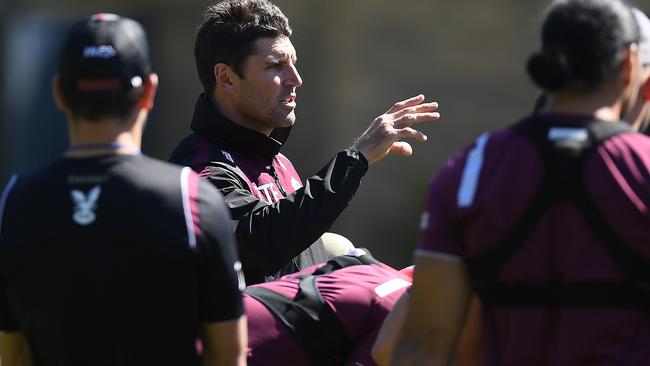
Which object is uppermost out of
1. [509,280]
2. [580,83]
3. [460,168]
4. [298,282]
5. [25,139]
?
[580,83]

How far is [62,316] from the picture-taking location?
9.56 feet

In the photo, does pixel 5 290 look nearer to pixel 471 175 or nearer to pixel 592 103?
pixel 471 175

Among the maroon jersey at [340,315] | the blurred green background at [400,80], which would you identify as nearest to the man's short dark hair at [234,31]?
the maroon jersey at [340,315]

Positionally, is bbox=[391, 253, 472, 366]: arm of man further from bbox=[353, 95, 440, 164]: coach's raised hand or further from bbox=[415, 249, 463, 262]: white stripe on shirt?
bbox=[353, 95, 440, 164]: coach's raised hand

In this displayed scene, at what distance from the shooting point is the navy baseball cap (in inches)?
116

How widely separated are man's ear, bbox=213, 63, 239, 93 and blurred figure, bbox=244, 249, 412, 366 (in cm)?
134

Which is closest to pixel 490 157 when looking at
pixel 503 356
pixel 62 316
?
pixel 503 356

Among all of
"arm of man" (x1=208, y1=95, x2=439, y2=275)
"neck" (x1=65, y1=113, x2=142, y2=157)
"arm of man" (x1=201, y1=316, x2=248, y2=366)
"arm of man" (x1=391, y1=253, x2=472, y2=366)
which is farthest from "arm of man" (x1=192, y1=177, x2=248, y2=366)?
"arm of man" (x1=208, y1=95, x2=439, y2=275)

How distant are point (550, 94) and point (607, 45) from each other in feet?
0.57

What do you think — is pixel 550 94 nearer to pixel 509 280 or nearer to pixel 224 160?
pixel 509 280

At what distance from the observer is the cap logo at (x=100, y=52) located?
2.96 metres

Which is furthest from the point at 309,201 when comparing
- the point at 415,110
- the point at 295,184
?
the point at 295,184

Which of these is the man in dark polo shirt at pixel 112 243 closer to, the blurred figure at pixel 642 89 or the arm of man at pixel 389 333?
the arm of man at pixel 389 333

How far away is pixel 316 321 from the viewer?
3539 millimetres
